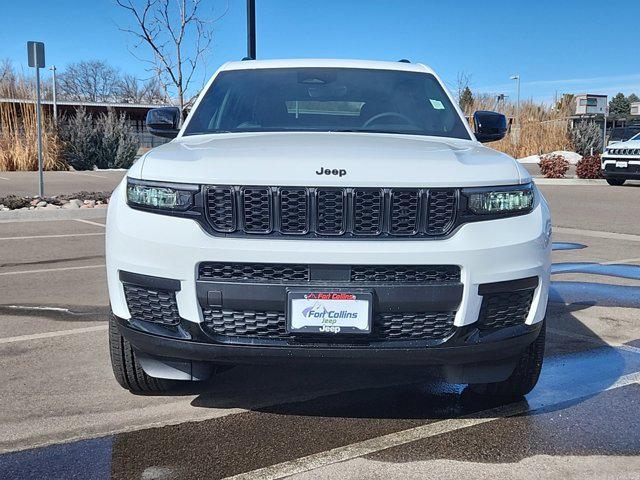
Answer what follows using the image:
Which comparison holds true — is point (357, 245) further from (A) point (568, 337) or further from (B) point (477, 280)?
(A) point (568, 337)

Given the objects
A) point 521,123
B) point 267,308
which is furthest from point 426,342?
point 521,123

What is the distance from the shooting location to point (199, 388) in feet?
12.3

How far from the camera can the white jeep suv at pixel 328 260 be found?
285 centimetres

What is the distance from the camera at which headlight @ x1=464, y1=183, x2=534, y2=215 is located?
3.00 meters

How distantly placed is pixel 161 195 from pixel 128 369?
984 millimetres

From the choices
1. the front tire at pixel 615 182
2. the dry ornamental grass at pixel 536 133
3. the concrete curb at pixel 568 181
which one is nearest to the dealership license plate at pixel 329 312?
the concrete curb at pixel 568 181

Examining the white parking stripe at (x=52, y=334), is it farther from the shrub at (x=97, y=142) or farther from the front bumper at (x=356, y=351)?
the shrub at (x=97, y=142)

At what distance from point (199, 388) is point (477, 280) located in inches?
66.2

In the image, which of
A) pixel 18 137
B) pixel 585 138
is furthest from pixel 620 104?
pixel 18 137

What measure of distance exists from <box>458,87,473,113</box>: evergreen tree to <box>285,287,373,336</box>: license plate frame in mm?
33865

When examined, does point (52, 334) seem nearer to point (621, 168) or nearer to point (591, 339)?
point (591, 339)

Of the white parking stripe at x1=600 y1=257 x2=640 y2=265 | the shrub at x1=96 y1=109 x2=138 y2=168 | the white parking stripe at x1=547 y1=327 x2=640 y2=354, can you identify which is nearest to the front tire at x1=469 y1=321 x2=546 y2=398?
the white parking stripe at x1=547 y1=327 x2=640 y2=354

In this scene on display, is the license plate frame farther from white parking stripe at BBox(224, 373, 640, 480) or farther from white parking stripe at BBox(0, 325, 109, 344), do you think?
white parking stripe at BBox(0, 325, 109, 344)

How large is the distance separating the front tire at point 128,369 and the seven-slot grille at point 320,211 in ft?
2.86
